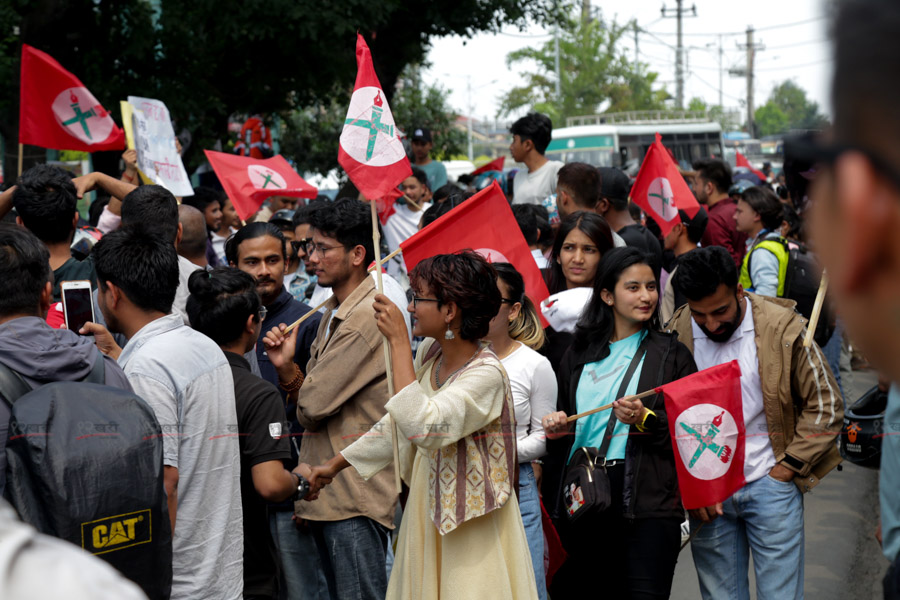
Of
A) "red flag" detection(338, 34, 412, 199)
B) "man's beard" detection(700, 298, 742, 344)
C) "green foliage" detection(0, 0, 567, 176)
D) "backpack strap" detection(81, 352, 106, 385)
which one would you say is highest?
"green foliage" detection(0, 0, 567, 176)

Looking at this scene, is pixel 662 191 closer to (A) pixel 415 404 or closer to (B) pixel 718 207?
(B) pixel 718 207

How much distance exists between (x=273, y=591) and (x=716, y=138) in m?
25.4

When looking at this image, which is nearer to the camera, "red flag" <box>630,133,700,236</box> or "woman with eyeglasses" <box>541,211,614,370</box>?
"woman with eyeglasses" <box>541,211,614,370</box>

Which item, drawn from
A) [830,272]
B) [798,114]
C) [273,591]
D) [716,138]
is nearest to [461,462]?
[273,591]

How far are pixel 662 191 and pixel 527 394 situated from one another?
11.5 ft

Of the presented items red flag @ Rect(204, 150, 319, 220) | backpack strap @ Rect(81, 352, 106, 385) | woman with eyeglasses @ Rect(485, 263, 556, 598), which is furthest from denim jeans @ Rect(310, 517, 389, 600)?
red flag @ Rect(204, 150, 319, 220)

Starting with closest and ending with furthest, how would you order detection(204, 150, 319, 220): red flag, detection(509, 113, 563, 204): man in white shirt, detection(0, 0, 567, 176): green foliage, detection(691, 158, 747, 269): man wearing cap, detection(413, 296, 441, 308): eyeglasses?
detection(413, 296, 441, 308): eyeglasses, detection(204, 150, 319, 220): red flag, detection(509, 113, 563, 204): man in white shirt, detection(691, 158, 747, 269): man wearing cap, detection(0, 0, 567, 176): green foliage

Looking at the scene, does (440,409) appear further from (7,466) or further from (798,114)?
(798,114)

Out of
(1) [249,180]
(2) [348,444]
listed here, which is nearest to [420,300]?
(2) [348,444]

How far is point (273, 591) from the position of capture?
3.96 m

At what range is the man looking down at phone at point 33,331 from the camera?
2695mm

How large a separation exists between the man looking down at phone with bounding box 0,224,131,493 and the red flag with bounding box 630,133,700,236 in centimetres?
502

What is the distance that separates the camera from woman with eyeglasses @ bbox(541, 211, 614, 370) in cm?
507

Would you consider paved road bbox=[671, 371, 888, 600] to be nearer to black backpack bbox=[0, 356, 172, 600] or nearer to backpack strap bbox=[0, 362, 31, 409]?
black backpack bbox=[0, 356, 172, 600]
